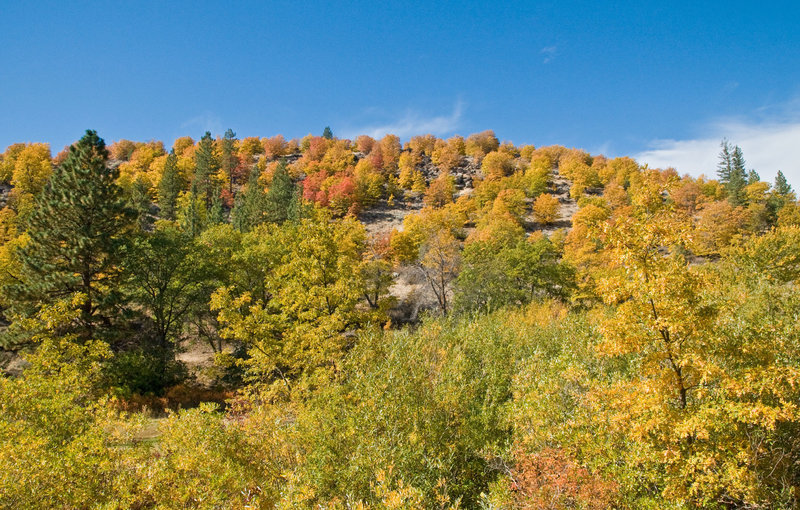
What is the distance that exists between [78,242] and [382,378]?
24764 mm

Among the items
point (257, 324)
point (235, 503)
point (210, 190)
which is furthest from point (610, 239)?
point (210, 190)

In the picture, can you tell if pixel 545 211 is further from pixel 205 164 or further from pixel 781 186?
pixel 205 164

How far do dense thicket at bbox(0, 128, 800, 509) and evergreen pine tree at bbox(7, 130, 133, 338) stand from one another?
0.13m

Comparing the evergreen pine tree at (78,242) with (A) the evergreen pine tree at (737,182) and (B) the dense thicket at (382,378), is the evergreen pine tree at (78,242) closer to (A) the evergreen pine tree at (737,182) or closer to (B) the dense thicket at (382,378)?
(B) the dense thicket at (382,378)

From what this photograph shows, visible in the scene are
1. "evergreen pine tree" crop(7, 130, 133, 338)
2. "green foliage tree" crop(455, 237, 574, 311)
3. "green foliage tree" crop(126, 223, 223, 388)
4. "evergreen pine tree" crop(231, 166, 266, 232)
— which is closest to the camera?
"evergreen pine tree" crop(7, 130, 133, 338)

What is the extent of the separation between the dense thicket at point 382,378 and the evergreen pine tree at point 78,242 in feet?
0.43

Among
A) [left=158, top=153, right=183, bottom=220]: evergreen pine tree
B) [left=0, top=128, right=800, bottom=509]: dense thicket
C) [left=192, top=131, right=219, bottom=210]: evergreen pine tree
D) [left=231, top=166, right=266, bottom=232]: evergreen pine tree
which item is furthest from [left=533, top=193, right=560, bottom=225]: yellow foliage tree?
[left=158, top=153, right=183, bottom=220]: evergreen pine tree

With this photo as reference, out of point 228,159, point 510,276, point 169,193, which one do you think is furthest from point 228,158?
point 510,276

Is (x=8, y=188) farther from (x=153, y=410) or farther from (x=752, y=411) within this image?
(x=752, y=411)

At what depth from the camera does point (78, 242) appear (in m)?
25.2

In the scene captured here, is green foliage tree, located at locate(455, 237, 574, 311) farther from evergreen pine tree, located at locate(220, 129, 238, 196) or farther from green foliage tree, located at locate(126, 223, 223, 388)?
evergreen pine tree, located at locate(220, 129, 238, 196)

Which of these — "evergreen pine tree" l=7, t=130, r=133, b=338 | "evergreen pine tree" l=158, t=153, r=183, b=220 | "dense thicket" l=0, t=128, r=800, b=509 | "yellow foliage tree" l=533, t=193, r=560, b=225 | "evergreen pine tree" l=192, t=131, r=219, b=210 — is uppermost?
"evergreen pine tree" l=192, t=131, r=219, b=210

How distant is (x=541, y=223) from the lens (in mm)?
81062

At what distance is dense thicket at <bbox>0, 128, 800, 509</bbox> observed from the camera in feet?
23.1
